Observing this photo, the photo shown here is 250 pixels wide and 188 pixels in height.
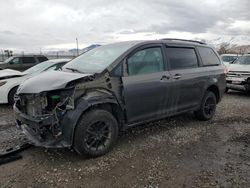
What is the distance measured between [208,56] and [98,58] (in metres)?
2.89

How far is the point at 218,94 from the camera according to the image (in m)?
6.71

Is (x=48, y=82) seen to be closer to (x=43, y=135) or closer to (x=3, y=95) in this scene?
(x=43, y=135)

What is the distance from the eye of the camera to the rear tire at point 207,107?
20.6 feet

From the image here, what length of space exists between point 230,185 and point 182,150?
1.19 m

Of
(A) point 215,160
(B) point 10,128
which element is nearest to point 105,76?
(A) point 215,160

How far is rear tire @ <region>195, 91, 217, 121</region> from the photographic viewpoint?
6285mm

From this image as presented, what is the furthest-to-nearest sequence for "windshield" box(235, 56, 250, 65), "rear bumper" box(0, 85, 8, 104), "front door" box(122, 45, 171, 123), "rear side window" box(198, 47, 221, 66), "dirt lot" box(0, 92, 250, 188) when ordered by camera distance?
1. "windshield" box(235, 56, 250, 65)
2. "rear bumper" box(0, 85, 8, 104)
3. "rear side window" box(198, 47, 221, 66)
4. "front door" box(122, 45, 171, 123)
5. "dirt lot" box(0, 92, 250, 188)

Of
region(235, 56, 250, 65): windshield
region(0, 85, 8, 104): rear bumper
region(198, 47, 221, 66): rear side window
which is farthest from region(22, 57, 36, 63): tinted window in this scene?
region(198, 47, 221, 66): rear side window

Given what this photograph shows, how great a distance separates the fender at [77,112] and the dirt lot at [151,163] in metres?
0.49

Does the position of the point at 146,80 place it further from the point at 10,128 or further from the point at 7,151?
the point at 10,128

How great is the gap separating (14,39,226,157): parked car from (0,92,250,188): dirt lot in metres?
0.34

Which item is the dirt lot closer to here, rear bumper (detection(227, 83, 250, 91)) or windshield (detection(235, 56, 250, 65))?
rear bumper (detection(227, 83, 250, 91))

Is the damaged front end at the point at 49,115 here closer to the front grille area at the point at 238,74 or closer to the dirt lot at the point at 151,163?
the dirt lot at the point at 151,163

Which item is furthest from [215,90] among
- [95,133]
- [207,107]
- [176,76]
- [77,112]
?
[77,112]
